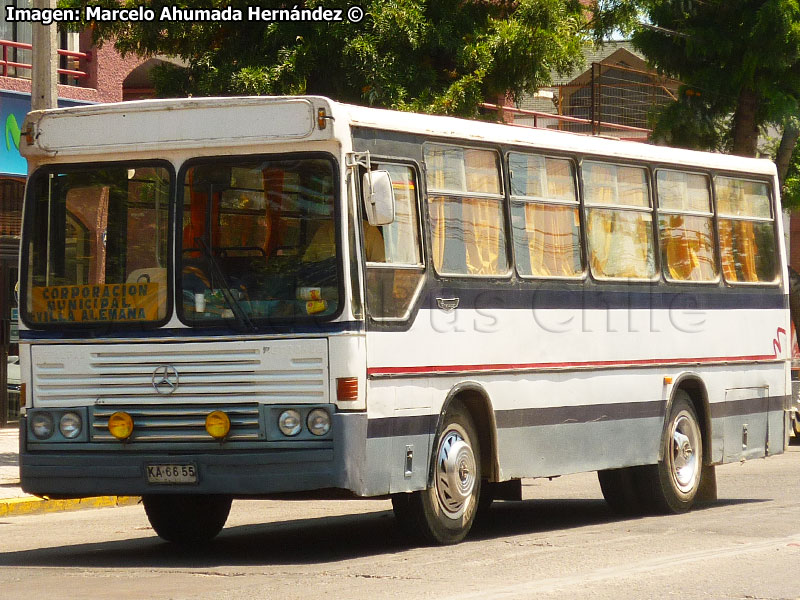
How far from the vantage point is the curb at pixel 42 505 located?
48.0 feet

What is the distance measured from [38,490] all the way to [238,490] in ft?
4.50

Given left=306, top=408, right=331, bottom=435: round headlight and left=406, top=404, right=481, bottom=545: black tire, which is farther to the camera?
left=406, top=404, right=481, bottom=545: black tire

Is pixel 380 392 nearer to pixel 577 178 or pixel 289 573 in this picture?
pixel 289 573

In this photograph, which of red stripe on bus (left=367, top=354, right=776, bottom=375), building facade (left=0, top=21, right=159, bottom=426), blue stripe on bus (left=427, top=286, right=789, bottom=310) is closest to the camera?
red stripe on bus (left=367, top=354, right=776, bottom=375)

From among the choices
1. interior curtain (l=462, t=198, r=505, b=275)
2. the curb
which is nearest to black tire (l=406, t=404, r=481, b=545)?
interior curtain (l=462, t=198, r=505, b=275)

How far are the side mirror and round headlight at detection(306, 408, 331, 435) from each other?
1.19 meters

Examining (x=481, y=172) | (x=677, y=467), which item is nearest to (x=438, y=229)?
(x=481, y=172)

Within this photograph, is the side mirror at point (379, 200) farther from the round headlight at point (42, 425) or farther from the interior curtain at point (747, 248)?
the interior curtain at point (747, 248)

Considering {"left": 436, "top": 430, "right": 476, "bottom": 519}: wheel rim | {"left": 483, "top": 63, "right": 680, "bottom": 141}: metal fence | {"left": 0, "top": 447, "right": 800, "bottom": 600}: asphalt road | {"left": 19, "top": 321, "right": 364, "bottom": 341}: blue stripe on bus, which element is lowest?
{"left": 0, "top": 447, "right": 800, "bottom": 600}: asphalt road

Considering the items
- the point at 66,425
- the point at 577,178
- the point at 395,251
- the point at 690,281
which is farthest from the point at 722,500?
the point at 66,425

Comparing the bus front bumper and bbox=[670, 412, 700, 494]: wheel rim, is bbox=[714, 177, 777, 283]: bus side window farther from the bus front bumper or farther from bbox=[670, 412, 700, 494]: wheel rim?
the bus front bumper

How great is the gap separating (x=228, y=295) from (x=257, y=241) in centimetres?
38

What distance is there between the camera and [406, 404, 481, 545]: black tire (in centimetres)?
1061

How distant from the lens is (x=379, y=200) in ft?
32.5
